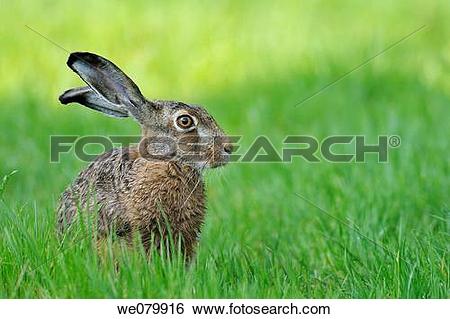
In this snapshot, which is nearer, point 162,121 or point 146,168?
point 146,168

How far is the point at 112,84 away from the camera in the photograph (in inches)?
228

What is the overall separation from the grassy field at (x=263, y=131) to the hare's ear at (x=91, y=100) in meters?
0.62

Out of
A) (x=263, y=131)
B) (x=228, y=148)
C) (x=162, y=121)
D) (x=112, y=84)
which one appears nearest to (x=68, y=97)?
(x=112, y=84)

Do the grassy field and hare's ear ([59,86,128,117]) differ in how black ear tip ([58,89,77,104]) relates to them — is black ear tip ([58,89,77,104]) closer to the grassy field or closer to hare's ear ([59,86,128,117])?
hare's ear ([59,86,128,117])

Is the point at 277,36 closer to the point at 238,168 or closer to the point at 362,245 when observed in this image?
the point at 238,168

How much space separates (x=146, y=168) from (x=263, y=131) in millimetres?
4332

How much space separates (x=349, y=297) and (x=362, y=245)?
3.06ft

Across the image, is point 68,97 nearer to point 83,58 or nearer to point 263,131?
point 83,58

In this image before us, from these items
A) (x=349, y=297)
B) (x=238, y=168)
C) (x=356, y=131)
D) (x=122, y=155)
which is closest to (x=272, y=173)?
(x=238, y=168)

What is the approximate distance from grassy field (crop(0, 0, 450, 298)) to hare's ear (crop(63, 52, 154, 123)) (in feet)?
1.91

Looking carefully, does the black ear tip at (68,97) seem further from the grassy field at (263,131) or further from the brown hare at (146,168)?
the grassy field at (263,131)

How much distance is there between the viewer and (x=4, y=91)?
1062 centimetres

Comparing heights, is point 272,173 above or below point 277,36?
below

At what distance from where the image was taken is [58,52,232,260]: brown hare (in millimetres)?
5492
